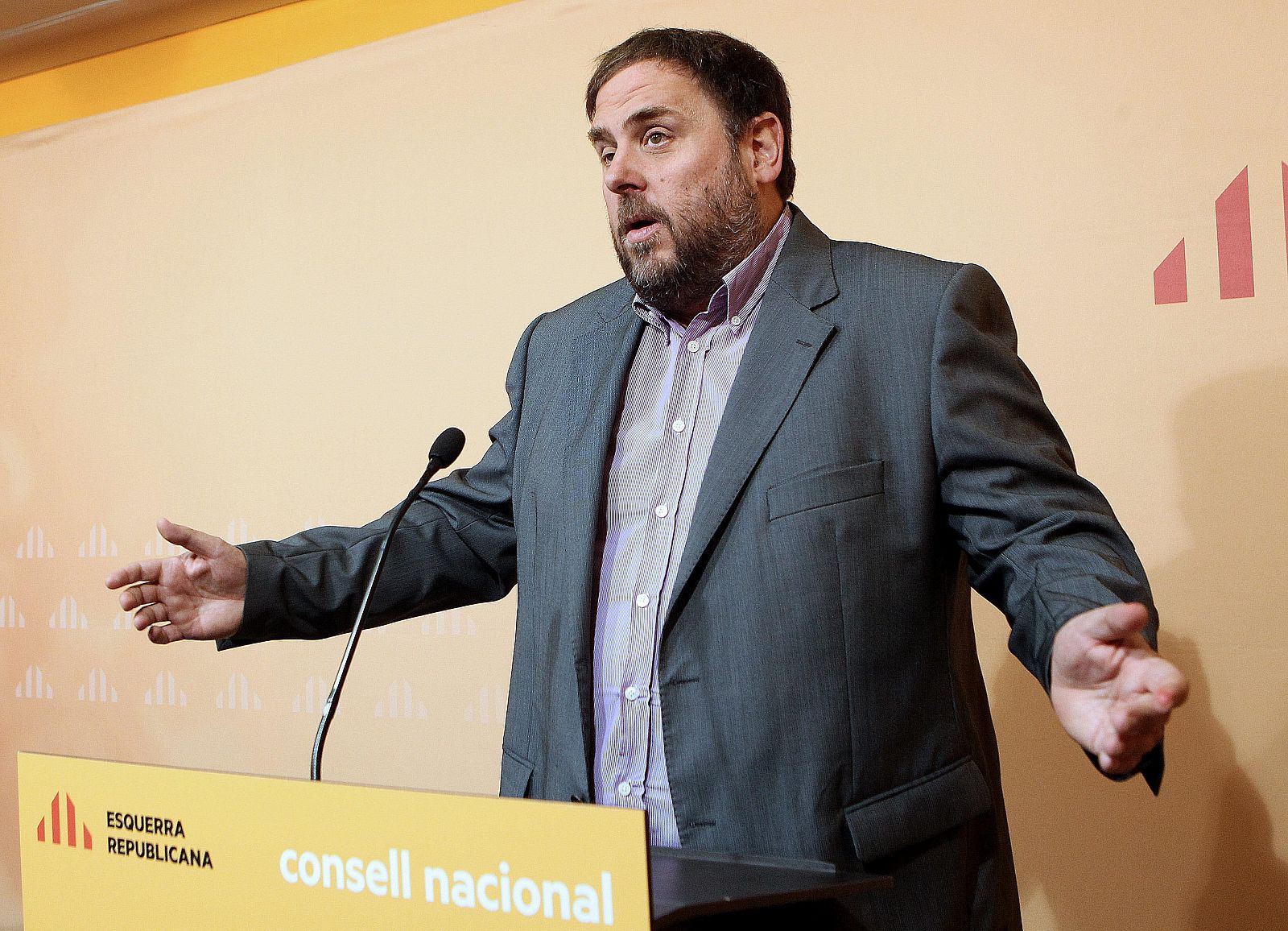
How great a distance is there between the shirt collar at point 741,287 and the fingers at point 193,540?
71 centimetres

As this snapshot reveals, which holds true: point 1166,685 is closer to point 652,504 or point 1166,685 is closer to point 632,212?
point 652,504

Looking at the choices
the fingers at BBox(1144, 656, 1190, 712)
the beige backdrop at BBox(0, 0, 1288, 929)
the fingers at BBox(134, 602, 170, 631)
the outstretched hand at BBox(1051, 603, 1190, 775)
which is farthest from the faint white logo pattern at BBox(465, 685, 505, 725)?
the fingers at BBox(1144, 656, 1190, 712)

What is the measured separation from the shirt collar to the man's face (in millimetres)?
30

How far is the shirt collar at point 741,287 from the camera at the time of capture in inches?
66.6

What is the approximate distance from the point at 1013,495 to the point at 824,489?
23 centimetres

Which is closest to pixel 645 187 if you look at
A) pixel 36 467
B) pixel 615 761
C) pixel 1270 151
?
pixel 615 761

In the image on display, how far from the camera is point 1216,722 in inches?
85.4

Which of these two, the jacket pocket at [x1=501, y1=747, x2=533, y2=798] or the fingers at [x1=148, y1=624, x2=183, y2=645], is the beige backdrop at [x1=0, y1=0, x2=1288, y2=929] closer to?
the jacket pocket at [x1=501, y1=747, x2=533, y2=798]

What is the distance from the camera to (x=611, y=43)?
286 centimetres

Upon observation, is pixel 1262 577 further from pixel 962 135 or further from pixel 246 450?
pixel 246 450

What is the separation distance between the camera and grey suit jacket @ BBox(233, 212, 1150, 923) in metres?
1.36

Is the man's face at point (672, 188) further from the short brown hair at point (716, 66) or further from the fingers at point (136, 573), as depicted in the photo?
the fingers at point (136, 573)

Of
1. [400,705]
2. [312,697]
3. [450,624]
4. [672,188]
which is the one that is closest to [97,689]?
[312,697]

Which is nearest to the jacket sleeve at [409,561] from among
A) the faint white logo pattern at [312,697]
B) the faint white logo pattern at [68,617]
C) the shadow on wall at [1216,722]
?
the shadow on wall at [1216,722]
